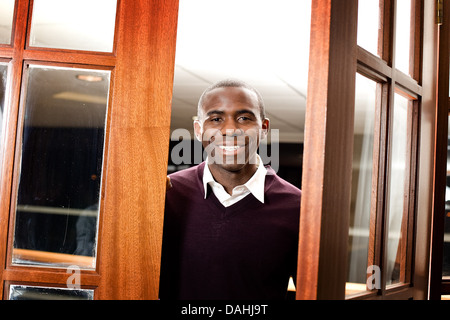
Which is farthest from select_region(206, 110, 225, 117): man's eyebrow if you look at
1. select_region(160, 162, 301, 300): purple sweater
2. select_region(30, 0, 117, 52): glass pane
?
select_region(30, 0, 117, 52): glass pane

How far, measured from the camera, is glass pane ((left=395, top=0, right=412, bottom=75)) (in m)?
1.61

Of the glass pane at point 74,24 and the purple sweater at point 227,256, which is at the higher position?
the glass pane at point 74,24

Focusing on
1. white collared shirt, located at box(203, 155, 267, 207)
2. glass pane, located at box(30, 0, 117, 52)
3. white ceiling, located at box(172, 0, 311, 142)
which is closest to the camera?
glass pane, located at box(30, 0, 117, 52)

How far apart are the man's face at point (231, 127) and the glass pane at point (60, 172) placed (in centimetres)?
82

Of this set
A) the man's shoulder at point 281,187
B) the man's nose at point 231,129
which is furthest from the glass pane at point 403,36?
the man's nose at point 231,129

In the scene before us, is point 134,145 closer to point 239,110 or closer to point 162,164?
point 162,164

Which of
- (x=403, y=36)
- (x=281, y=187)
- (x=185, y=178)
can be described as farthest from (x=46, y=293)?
(x=403, y=36)

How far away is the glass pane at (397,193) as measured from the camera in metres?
1.56

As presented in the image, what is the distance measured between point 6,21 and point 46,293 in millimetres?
820

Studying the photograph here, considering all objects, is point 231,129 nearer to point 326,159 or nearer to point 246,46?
point 326,159

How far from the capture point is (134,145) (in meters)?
1.43

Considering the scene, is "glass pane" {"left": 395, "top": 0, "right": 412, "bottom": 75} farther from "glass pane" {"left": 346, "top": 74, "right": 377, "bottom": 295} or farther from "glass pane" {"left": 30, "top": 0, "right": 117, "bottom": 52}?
"glass pane" {"left": 30, "top": 0, "right": 117, "bottom": 52}

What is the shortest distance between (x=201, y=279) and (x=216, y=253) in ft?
0.38

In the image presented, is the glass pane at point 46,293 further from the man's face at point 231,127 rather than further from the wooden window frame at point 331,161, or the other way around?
the man's face at point 231,127
